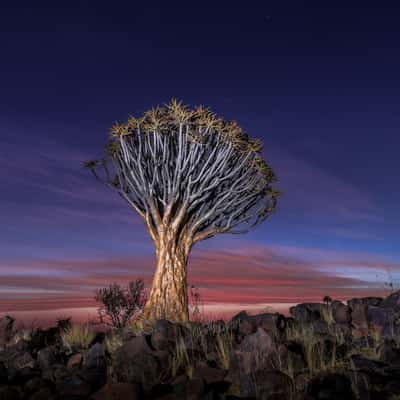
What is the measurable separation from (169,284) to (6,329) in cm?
426

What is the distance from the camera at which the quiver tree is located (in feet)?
45.7

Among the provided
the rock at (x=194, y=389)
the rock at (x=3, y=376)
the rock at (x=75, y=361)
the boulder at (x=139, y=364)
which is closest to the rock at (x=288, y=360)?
the rock at (x=194, y=389)

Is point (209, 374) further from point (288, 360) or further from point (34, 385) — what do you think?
point (34, 385)

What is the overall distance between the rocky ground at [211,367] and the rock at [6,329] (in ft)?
7.03

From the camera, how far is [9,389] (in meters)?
6.27

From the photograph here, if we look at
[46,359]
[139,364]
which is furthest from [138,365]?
[46,359]

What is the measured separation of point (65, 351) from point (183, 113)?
26.4 feet

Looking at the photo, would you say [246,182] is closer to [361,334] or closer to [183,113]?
[183,113]

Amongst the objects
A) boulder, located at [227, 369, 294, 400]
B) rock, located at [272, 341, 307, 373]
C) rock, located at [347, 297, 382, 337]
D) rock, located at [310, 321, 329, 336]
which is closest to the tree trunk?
rock, located at [310, 321, 329, 336]

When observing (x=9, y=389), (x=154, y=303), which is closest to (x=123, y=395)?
(x=9, y=389)

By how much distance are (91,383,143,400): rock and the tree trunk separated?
7.23 metres

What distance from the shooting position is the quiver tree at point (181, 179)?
13938 millimetres

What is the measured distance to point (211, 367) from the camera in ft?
21.5

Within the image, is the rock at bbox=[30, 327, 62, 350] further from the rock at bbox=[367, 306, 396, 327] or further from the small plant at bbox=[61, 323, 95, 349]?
the rock at bbox=[367, 306, 396, 327]
